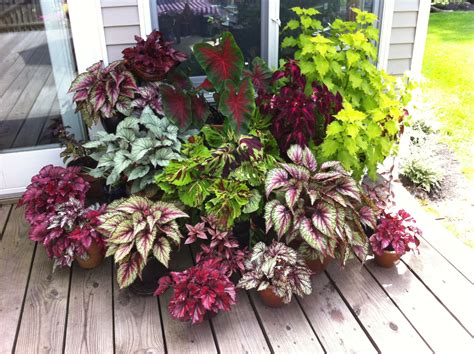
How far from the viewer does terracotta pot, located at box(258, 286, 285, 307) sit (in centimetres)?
217

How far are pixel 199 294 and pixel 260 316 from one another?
1.12 ft

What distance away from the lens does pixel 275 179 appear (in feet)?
7.35

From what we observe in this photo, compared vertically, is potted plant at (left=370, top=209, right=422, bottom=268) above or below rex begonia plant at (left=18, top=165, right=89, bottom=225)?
below

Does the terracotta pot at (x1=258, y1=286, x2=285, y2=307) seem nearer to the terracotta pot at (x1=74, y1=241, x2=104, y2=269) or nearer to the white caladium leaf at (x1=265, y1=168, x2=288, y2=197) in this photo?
the white caladium leaf at (x1=265, y1=168, x2=288, y2=197)

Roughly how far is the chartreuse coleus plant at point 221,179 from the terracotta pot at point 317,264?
1.26 feet

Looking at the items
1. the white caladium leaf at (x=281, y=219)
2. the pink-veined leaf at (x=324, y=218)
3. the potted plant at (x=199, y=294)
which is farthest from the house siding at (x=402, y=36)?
Answer: the potted plant at (x=199, y=294)

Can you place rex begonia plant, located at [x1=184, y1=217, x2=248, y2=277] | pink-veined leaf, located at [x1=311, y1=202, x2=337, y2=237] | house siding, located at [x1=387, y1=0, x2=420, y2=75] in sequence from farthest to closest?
house siding, located at [x1=387, y1=0, x2=420, y2=75], rex begonia plant, located at [x1=184, y1=217, x2=248, y2=277], pink-veined leaf, located at [x1=311, y1=202, x2=337, y2=237]

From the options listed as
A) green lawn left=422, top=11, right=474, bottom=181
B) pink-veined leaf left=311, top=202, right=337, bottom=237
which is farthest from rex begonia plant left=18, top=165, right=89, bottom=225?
green lawn left=422, top=11, right=474, bottom=181

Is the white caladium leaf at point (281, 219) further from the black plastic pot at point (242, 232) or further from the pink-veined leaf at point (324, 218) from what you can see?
the black plastic pot at point (242, 232)

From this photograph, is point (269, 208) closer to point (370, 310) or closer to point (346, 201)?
point (346, 201)

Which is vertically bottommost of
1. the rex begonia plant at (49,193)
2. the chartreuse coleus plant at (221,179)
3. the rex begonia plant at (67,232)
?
the rex begonia plant at (67,232)

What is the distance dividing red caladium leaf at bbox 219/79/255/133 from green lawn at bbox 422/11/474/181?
1111mm

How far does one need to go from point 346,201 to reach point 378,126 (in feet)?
1.65

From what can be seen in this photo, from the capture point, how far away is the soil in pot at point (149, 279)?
2.30 meters
